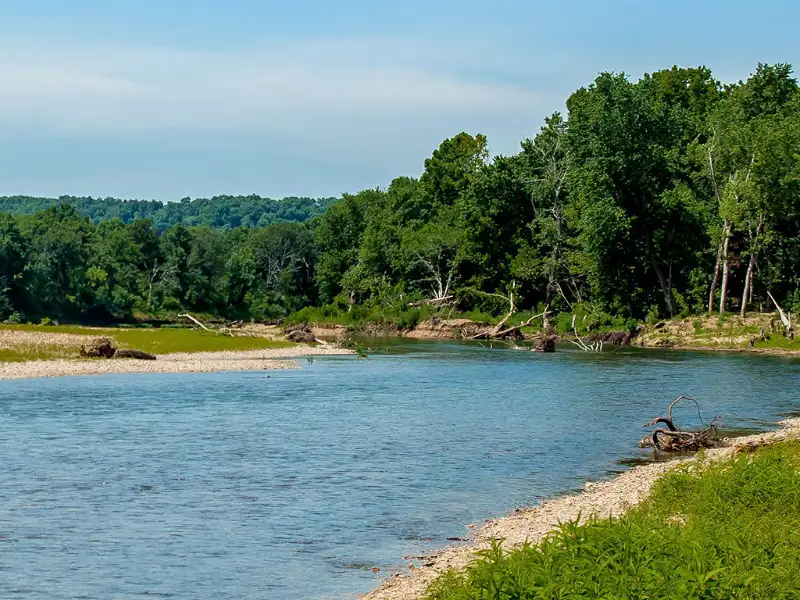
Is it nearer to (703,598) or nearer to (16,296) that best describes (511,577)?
(703,598)

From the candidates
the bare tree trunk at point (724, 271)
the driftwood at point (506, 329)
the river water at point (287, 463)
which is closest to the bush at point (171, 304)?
the driftwood at point (506, 329)

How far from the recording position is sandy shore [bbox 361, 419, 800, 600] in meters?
16.5

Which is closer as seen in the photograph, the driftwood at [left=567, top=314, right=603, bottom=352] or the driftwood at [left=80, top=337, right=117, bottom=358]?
the driftwood at [left=80, top=337, right=117, bottom=358]

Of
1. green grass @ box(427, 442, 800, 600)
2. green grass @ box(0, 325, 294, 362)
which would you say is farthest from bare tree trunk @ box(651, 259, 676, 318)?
green grass @ box(427, 442, 800, 600)

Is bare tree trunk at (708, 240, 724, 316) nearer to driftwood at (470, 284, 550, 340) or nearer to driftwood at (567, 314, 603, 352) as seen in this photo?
driftwood at (567, 314, 603, 352)

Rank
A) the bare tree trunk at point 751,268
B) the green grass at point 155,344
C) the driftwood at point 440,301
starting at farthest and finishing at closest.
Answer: the driftwood at point 440,301
the bare tree trunk at point 751,268
the green grass at point 155,344

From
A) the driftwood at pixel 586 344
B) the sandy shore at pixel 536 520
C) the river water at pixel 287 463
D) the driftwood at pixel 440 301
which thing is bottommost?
the river water at pixel 287 463

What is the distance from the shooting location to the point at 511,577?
Result: 12953 millimetres

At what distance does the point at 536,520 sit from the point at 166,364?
1770 inches

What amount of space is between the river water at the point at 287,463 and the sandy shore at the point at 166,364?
292cm

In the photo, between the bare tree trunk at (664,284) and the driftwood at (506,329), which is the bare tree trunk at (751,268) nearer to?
the bare tree trunk at (664,284)

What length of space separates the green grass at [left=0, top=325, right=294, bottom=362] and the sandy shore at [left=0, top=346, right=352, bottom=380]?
6.56ft

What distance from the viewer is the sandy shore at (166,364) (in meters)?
56.0

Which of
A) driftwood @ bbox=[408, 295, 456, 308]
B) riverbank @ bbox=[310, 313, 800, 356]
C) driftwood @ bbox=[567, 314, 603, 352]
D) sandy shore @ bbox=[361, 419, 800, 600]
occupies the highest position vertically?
driftwood @ bbox=[408, 295, 456, 308]
